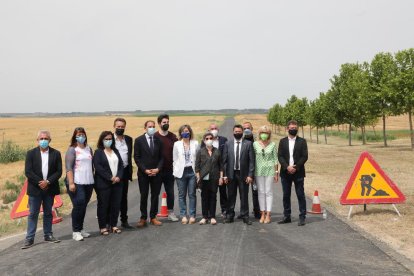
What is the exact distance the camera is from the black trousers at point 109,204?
302 inches

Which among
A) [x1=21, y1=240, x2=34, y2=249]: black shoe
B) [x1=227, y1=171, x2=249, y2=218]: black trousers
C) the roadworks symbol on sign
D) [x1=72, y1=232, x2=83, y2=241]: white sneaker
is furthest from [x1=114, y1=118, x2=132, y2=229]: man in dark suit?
the roadworks symbol on sign

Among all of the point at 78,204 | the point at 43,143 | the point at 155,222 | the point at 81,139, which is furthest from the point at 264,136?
the point at 43,143

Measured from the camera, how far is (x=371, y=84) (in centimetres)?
3344

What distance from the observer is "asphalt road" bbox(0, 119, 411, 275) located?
554 centimetres

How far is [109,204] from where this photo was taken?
26.0ft

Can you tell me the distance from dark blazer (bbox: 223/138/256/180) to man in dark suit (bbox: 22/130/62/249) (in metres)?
3.42

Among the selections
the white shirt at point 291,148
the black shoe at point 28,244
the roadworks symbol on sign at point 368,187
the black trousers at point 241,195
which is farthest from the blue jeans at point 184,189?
the roadworks symbol on sign at point 368,187

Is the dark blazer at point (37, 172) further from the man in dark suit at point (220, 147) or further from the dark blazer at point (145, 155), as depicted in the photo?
the man in dark suit at point (220, 147)

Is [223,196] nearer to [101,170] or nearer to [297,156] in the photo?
[297,156]

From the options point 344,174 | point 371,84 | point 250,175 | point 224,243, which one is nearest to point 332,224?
point 250,175

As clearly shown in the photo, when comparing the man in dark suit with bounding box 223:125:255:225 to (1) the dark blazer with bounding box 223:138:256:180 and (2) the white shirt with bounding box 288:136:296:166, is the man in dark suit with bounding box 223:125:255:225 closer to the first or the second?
A: (1) the dark blazer with bounding box 223:138:256:180

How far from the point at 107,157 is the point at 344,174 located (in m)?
12.2

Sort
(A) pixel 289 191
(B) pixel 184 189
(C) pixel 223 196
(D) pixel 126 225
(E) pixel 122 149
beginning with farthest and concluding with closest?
1. (C) pixel 223 196
2. (B) pixel 184 189
3. (A) pixel 289 191
4. (D) pixel 126 225
5. (E) pixel 122 149

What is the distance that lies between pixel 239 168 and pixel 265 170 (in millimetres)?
558
